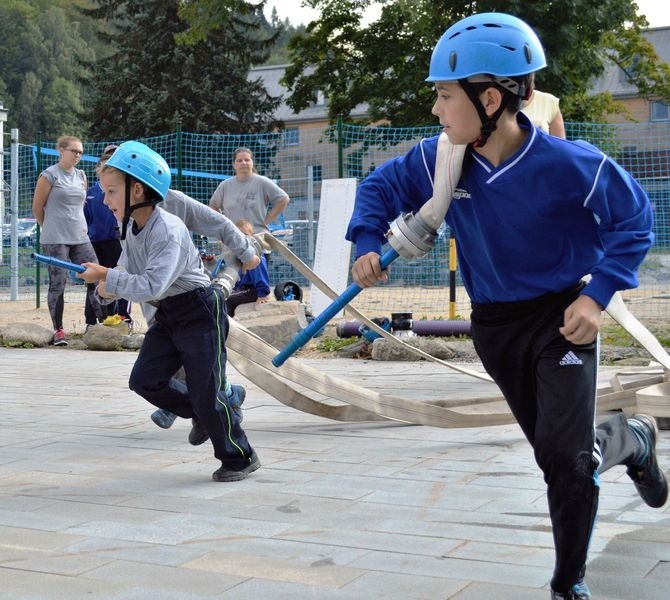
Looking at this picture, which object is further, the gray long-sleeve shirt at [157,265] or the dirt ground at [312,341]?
the dirt ground at [312,341]

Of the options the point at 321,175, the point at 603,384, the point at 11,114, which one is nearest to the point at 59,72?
the point at 11,114

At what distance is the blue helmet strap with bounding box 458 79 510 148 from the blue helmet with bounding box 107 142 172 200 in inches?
82.7

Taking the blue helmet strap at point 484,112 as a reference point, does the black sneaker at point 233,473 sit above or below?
below

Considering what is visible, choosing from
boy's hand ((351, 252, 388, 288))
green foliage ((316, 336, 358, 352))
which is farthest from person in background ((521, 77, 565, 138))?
green foliage ((316, 336, 358, 352))

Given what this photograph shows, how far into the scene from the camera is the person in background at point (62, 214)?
11.6 m

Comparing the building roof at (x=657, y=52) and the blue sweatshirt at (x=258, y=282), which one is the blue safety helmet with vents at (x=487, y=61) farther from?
the building roof at (x=657, y=52)

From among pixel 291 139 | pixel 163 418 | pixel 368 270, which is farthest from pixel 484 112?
pixel 291 139

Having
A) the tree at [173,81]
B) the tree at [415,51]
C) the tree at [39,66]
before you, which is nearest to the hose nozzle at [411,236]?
the tree at [415,51]

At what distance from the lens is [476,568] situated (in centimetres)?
376

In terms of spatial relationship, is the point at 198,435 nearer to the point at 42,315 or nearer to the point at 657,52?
the point at 42,315

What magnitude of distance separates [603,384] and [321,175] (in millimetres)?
11402

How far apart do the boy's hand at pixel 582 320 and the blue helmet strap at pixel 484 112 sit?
568 millimetres

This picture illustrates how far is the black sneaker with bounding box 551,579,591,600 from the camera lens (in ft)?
10.5

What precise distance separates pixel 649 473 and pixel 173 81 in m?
36.7
